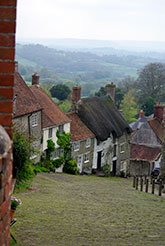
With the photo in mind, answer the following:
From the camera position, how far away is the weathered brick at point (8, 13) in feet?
12.1

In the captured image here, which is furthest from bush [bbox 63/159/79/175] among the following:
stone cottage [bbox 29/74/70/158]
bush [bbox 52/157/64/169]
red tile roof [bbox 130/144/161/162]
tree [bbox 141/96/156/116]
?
tree [bbox 141/96/156/116]

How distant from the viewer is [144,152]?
43.2 meters

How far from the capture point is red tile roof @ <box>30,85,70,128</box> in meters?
28.8

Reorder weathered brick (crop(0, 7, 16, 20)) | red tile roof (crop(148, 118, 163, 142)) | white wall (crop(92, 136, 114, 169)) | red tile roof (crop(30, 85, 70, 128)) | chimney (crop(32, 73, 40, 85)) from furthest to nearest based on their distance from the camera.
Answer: red tile roof (crop(148, 118, 163, 142)) → white wall (crop(92, 136, 114, 169)) → chimney (crop(32, 73, 40, 85)) → red tile roof (crop(30, 85, 70, 128)) → weathered brick (crop(0, 7, 16, 20))

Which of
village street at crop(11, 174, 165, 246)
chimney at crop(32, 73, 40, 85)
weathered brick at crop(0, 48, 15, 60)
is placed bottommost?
village street at crop(11, 174, 165, 246)

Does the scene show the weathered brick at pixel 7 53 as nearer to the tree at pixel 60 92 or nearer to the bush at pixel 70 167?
the bush at pixel 70 167

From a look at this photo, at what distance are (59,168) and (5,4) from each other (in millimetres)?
26754

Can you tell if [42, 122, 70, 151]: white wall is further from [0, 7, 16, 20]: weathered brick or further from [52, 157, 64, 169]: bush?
[0, 7, 16, 20]: weathered brick

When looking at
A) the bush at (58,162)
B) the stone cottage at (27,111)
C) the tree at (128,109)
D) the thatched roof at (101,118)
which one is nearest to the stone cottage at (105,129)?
the thatched roof at (101,118)

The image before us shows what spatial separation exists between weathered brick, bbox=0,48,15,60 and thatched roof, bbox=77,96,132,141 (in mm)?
29793

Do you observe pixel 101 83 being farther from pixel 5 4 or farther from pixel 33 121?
pixel 5 4

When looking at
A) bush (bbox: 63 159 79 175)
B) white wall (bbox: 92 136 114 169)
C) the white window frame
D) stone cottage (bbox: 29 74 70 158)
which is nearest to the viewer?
stone cottage (bbox: 29 74 70 158)

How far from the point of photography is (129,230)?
9188mm

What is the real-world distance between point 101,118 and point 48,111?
23.4ft
